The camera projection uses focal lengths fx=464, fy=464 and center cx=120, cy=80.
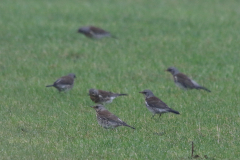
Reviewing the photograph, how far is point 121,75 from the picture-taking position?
16422 millimetres

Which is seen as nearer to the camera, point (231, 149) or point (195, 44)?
point (231, 149)

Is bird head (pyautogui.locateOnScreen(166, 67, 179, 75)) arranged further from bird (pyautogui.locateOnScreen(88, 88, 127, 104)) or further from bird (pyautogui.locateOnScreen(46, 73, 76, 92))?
bird (pyautogui.locateOnScreen(46, 73, 76, 92))

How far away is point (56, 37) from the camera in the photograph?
2130cm

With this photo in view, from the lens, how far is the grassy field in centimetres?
921

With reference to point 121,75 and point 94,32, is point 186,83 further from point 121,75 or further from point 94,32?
point 94,32

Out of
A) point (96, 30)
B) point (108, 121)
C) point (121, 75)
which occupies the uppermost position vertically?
point (108, 121)

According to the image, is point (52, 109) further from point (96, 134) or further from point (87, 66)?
point (87, 66)

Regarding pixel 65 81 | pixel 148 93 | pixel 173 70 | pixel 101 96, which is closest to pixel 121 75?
pixel 173 70

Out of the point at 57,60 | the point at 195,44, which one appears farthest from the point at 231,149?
the point at 195,44

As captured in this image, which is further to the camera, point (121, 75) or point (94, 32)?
point (94, 32)

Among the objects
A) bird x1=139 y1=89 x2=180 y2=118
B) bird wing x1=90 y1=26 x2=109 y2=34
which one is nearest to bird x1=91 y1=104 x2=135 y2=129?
bird x1=139 y1=89 x2=180 y2=118

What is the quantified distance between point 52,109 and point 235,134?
4.76 meters

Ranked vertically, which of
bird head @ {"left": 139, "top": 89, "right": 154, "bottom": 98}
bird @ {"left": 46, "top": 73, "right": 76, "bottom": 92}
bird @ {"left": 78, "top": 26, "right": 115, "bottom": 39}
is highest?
bird head @ {"left": 139, "top": 89, "right": 154, "bottom": 98}

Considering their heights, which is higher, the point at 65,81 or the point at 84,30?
the point at 65,81
